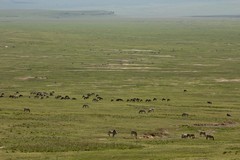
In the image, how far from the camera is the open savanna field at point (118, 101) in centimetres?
3791

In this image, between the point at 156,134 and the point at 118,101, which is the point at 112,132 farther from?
the point at 118,101

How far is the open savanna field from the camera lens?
37.9 meters

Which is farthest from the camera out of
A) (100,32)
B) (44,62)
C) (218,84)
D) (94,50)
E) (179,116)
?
(100,32)

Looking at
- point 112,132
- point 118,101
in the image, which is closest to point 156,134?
point 112,132

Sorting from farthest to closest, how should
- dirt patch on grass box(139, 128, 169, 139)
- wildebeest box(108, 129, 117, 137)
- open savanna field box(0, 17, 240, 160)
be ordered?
dirt patch on grass box(139, 128, 169, 139) → wildebeest box(108, 129, 117, 137) → open savanna field box(0, 17, 240, 160)

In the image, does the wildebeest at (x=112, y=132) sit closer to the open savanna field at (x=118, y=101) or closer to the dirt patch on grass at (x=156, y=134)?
the open savanna field at (x=118, y=101)

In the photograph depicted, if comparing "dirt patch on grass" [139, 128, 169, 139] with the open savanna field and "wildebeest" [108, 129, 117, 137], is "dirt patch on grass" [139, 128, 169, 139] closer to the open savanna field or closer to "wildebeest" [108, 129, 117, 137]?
the open savanna field

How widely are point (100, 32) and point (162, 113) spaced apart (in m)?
136

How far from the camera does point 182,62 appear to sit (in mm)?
103125

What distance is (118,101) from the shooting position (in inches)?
2376

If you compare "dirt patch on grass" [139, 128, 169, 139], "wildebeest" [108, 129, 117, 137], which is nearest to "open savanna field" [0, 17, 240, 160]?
"dirt patch on grass" [139, 128, 169, 139]

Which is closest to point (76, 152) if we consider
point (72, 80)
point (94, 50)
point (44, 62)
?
point (72, 80)

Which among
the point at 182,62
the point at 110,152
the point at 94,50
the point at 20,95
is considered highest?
the point at 94,50

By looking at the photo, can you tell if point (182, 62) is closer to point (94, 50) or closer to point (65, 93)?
point (94, 50)
